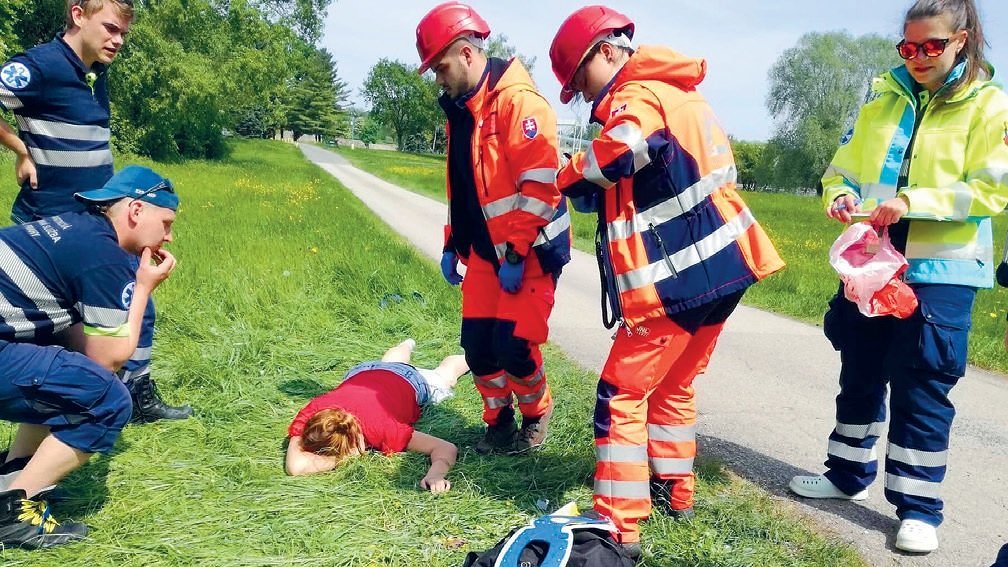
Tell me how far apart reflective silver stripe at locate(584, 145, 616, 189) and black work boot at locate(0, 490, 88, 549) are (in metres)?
2.41

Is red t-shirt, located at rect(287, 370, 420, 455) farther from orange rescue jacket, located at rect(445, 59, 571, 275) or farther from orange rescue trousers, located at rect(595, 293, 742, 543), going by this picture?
orange rescue trousers, located at rect(595, 293, 742, 543)

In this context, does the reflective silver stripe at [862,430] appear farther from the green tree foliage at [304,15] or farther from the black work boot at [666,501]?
the green tree foliage at [304,15]

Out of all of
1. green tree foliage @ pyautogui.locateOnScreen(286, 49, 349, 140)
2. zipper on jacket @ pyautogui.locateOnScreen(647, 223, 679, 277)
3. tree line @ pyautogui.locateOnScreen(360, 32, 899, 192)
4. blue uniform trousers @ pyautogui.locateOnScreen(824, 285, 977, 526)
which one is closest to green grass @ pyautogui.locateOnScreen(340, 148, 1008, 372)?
blue uniform trousers @ pyautogui.locateOnScreen(824, 285, 977, 526)

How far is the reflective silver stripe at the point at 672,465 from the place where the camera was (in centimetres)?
298

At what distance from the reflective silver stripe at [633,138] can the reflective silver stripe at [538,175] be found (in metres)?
0.68

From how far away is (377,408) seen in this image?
3680 mm

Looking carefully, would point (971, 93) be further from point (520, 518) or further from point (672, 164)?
point (520, 518)

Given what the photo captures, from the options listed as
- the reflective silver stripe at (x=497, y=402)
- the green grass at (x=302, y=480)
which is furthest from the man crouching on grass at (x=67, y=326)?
the reflective silver stripe at (x=497, y=402)

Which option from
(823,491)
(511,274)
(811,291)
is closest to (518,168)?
(511,274)

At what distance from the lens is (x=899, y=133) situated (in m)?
2.89

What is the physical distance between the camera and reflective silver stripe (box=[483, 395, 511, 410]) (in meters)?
3.66

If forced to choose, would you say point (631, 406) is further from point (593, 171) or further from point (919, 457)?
point (919, 457)

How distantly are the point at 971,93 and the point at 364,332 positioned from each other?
432 centimetres

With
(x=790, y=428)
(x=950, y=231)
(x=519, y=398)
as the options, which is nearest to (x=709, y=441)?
(x=790, y=428)
